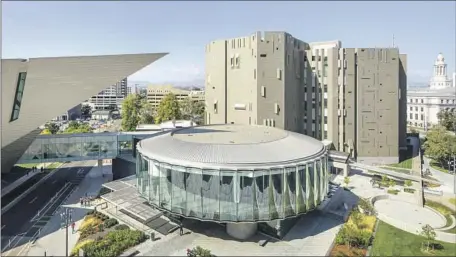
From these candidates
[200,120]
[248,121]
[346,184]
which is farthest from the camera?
[200,120]

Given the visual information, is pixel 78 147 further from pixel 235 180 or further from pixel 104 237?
pixel 235 180

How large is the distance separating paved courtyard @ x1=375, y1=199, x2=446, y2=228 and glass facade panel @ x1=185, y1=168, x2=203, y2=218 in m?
18.4

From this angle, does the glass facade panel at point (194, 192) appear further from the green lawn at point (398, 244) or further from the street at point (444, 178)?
the street at point (444, 178)

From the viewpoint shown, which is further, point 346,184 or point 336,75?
point 336,75

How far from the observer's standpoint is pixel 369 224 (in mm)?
27281

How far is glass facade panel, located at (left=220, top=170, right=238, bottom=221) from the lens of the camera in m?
23.2

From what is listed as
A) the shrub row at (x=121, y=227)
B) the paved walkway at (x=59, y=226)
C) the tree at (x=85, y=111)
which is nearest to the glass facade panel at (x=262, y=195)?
the shrub row at (x=121, y=227)

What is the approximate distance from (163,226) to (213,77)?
29.8m

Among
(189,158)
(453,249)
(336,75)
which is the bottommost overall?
(453,249)

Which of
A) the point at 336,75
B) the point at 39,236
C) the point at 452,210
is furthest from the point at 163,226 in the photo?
the point at 336,75

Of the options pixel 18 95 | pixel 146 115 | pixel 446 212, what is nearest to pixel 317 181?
pixel 446 212

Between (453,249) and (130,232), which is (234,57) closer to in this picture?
(130,232)

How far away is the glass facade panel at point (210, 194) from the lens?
76.7ft

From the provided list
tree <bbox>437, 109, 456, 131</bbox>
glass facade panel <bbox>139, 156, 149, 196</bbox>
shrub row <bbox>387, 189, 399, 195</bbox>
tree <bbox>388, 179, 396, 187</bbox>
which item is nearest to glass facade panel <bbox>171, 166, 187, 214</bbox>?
glass facade panel <bbox>139, 156, 149, 196</bbox>
